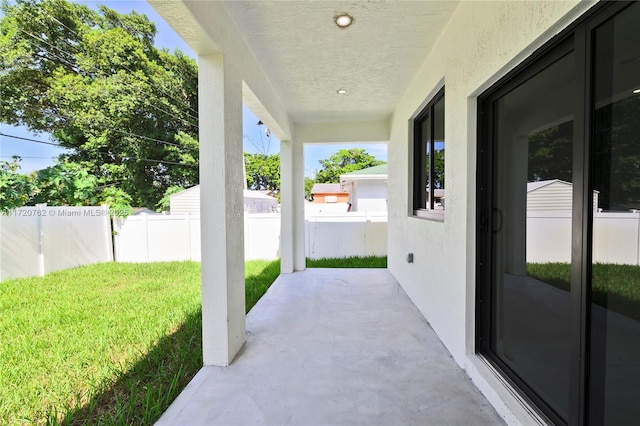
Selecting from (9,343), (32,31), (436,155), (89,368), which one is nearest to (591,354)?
(436,155)

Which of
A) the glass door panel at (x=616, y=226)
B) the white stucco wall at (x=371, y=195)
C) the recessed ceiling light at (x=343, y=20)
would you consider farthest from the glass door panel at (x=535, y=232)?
the white stucco wall at (x=371, y=195)

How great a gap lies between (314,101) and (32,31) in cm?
1348

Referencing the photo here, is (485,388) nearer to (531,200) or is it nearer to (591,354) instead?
(591,354)

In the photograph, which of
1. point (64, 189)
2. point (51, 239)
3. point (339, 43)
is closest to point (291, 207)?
point (339, 43)

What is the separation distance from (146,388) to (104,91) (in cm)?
1347

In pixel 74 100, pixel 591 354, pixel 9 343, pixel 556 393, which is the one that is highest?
pixel 74 100

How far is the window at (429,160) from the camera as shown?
3096mm

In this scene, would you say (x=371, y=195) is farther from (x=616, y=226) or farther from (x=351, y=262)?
(x=616, y=226)

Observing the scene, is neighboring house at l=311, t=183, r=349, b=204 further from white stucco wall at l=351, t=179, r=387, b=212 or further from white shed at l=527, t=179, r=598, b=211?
white shed at l=527, t=179, r=598, b=211

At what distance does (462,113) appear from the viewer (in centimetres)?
220

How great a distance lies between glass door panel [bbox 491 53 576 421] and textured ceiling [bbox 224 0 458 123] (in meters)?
1.03

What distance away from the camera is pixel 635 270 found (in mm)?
1085

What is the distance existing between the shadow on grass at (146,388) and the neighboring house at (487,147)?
0.24 metres

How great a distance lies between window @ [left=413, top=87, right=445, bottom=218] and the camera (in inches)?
122
